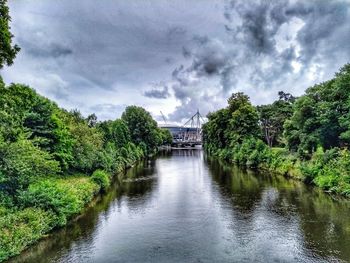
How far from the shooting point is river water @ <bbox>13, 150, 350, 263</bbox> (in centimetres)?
1738

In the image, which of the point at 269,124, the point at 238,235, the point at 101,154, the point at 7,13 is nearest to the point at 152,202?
the point at 238,235

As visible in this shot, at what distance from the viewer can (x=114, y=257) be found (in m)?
17.4

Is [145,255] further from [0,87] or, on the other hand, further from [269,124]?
[269,124]

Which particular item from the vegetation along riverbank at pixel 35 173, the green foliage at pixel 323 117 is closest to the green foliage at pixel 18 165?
the vegetation along riverbank at pixel 35 173

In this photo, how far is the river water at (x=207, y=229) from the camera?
684 inches

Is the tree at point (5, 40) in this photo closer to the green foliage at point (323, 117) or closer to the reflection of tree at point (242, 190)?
the reflection of tree at point (242, 190)

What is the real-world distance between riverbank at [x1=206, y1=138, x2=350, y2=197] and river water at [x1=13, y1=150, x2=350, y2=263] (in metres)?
1.75

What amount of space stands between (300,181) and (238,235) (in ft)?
74.0

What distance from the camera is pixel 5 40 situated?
17172 mm

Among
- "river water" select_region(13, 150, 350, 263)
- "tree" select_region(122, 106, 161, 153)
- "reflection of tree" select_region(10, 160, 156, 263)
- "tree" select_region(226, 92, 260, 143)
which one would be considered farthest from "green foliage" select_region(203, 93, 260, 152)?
"reflection of tree" select_region(10, 160, 156, 263)

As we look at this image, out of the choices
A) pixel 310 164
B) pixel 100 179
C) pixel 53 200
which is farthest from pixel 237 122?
pixel 53 200

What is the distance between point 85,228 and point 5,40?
13532 millimetres

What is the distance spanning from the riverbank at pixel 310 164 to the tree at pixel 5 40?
3050 cm

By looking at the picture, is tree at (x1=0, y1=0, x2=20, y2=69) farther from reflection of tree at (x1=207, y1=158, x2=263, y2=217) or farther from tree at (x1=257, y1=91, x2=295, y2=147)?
tree at (x1=257, y1=91, x2=295, y2=147)
